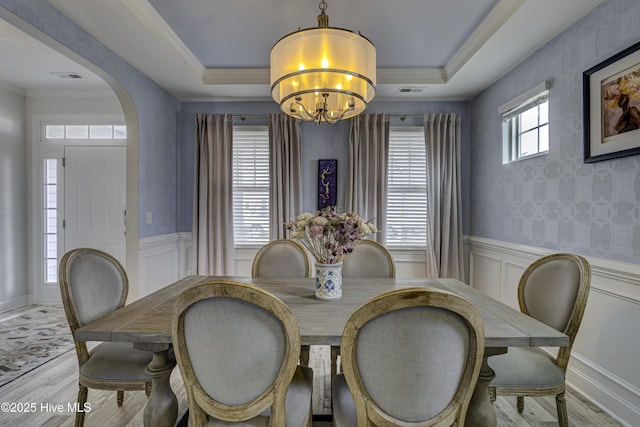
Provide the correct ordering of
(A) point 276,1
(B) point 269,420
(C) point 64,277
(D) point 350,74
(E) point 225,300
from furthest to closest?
(A) point 276,1 → (D) point 350,74 → (C) point 64,277 → (B) point 269,420 → (E) point 225,300

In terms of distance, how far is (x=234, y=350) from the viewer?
111 cm

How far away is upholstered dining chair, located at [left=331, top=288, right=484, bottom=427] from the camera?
3.32ft

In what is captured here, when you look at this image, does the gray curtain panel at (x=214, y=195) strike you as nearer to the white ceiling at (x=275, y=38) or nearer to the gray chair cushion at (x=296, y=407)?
the white ceiling at (x=275, y=38)

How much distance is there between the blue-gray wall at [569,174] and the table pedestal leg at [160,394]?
8.29ft

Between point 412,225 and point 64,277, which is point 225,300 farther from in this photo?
point 412,225

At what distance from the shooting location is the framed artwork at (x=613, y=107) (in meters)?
1.87

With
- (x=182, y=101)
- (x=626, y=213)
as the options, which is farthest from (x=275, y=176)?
(x=626, y=213)

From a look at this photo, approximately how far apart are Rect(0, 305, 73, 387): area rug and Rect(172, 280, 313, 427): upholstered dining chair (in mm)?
2234

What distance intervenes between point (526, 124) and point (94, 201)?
15.8 ft

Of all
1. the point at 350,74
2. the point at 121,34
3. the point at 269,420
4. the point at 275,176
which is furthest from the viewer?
the point at 275,176

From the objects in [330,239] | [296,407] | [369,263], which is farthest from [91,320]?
[369,263]

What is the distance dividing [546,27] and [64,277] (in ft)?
11.1

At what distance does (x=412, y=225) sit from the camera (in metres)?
3.91

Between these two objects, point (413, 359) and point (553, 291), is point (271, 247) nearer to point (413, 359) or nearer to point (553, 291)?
point (413, 359)
